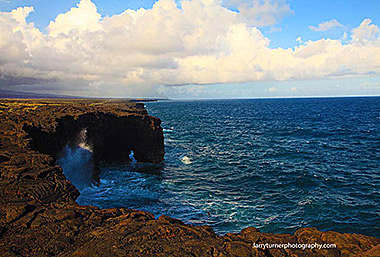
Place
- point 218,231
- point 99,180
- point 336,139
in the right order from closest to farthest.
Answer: point 218,231 → point 99,180 → point 336,139

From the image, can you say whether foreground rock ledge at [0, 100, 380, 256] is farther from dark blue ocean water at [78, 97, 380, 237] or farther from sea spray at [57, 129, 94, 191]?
sea spray at [57, 129, 94, 191]

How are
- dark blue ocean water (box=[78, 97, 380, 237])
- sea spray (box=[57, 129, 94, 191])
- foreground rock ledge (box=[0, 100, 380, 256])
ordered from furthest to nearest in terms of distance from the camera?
1. sea spray (box=[57, 129, 94, 191])
2. dark blue ocean water (box=[78, 97, 380, 237])
3. foreground rock ledge (box=[0, 100, 380, 256])

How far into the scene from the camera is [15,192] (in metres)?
12.1

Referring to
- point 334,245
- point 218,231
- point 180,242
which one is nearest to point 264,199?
point 218,231

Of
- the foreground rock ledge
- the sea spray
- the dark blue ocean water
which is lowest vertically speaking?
the dark blue ocean water

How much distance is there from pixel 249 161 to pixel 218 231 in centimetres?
1995

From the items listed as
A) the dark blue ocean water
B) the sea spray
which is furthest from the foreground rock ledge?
the sea spray

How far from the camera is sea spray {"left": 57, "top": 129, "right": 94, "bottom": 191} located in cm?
2713

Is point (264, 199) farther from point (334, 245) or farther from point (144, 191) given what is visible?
point (334, 245)

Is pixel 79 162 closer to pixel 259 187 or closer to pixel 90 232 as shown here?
pixel 259 187

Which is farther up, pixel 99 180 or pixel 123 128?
pixel 123 128

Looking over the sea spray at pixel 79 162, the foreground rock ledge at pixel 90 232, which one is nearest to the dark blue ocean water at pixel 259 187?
the sea spray at pixel 79 162

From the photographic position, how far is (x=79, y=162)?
2953cm

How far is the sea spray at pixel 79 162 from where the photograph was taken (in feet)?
89.0
